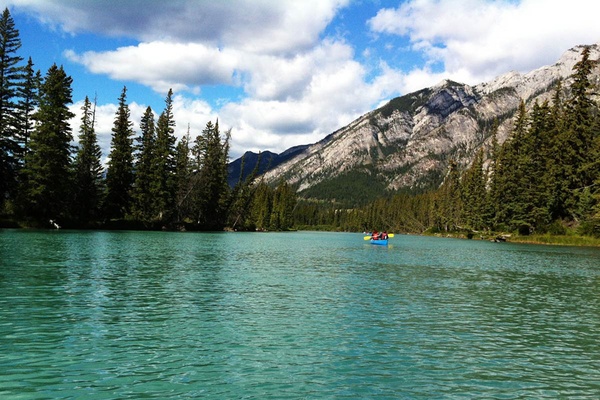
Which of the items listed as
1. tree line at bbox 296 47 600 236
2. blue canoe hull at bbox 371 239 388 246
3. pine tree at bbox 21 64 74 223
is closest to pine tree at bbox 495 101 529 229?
tree line at bbox 296 47 600 236

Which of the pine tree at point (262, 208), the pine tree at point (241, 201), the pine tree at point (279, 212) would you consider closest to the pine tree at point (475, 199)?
the pine tree at point (241, 201)

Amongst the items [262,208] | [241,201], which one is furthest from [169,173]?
[262,208]

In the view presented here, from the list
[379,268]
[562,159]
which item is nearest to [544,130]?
[562,159]

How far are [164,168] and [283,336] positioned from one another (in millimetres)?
87289

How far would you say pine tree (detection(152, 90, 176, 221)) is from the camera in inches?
3720

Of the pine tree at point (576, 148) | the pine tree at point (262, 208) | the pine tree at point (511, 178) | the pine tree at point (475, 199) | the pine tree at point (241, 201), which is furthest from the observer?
the pine tree at point (262, 208)

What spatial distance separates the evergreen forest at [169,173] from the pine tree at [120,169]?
204mm

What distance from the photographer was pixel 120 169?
304ft

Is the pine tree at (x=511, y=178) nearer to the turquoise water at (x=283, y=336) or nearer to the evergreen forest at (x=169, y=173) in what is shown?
the evergreen forest at (x=169, y=173)

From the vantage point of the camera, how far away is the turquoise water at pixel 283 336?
11.3 metres

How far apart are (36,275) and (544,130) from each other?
A: 361 ft

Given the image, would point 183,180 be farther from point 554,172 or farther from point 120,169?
point 554,172

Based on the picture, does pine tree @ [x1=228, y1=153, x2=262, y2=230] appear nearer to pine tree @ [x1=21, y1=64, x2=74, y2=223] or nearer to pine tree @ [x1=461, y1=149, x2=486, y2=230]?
pine tree @ [x1=21, y1=64, x2=74, y2=223]

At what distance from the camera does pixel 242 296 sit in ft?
77.4
